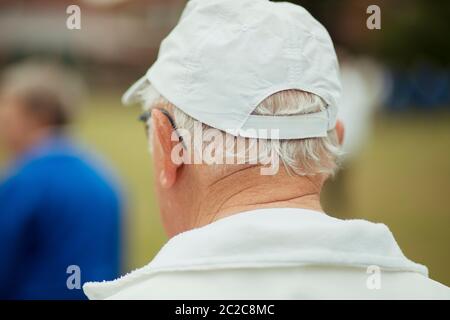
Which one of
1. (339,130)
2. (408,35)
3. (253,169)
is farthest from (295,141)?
(408,35)

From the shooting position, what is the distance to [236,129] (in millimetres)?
1776

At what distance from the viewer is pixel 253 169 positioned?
5.88 feet

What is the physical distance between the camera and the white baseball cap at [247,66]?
1.78 m

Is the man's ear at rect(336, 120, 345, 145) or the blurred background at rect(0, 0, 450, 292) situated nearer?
the man's ear at rect(336, 120, 345, 145)

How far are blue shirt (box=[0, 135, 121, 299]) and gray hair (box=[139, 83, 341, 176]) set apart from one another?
2.60 meters

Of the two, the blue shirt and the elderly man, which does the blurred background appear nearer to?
the blue shirt

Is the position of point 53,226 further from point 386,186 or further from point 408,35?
point 408,35

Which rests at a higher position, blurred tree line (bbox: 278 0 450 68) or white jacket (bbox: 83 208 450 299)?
blurred tree line (bbox: 278 0 450 68)

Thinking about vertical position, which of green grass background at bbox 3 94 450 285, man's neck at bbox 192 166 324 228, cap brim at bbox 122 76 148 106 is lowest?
green grass background at bbox 3 94 450 285

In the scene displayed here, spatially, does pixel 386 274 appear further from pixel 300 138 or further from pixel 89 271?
pixel 89 271

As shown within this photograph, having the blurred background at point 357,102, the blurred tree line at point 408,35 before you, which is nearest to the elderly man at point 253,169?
the blurred background at point 357,102

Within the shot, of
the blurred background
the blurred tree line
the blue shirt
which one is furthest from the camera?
the blurred tree line

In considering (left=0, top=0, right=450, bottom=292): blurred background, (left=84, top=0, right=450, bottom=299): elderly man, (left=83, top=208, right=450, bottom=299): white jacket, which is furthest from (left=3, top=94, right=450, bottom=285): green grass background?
(left=83, top=208, right=450, bottom=299): white jacket

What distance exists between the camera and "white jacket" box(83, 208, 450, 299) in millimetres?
1597
